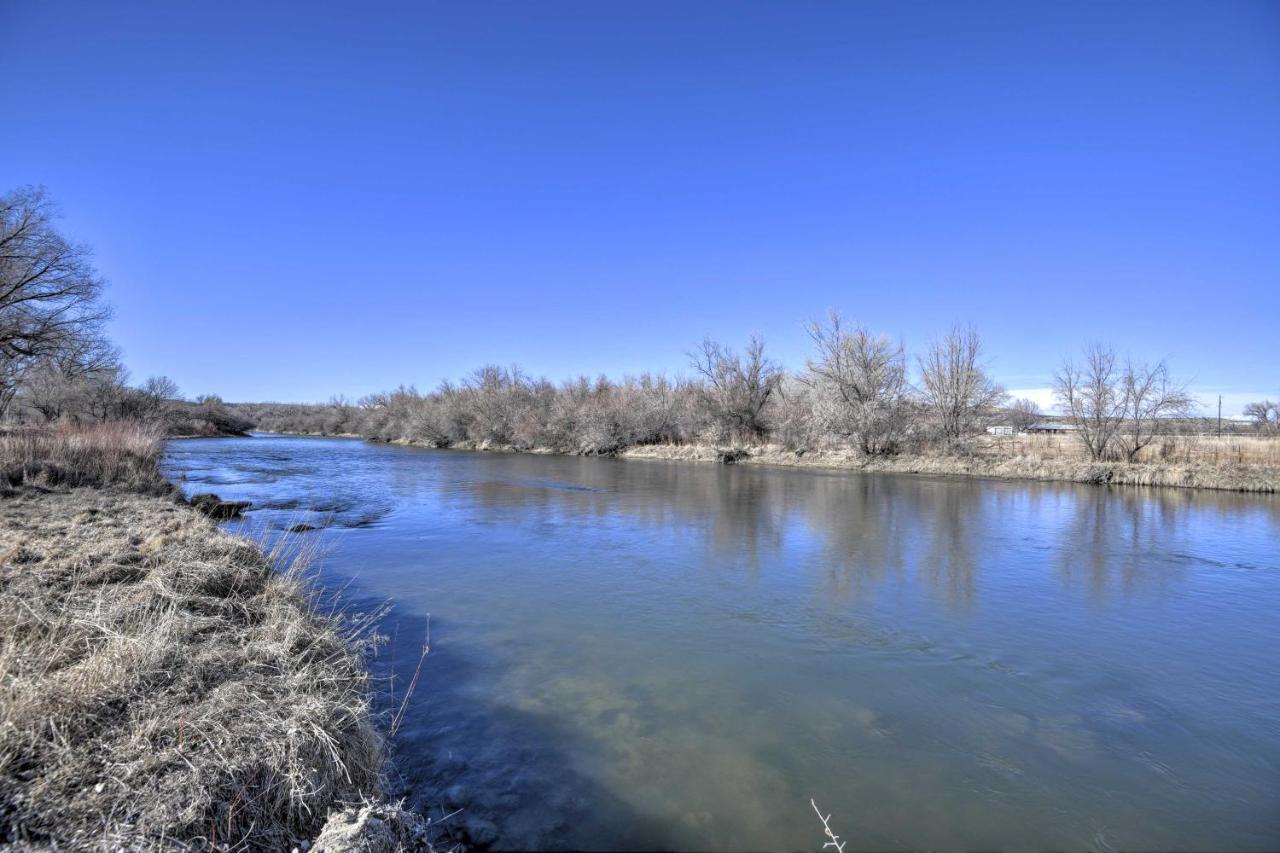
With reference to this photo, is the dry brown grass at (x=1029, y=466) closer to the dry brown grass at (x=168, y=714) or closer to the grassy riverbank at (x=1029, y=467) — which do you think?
the grassy riverbank at (x=1029, y=467)

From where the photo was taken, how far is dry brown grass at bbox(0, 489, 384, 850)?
2.70 meters

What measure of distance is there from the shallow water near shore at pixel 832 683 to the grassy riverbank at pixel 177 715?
83 centimetres

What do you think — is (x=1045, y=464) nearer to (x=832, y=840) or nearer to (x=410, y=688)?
(x=832, y=840)

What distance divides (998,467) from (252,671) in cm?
2955

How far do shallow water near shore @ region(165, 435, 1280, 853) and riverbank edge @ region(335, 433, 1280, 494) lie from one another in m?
11.1

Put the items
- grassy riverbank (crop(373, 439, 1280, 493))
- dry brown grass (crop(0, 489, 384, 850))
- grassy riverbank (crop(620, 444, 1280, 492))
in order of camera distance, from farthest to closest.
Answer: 1. grassy riverbank (crop(373, 439, 1280, 493))
2. grassy riverbank (crop(620, 444, 1280, 492))
3. dry brown grass (crop(0, 489, 384, 850))

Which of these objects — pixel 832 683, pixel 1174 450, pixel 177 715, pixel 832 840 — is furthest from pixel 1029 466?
pixel 177 715

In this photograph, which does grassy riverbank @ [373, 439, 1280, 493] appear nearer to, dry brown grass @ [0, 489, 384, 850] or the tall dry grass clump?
the tall dry grass clump

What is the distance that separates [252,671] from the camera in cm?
425

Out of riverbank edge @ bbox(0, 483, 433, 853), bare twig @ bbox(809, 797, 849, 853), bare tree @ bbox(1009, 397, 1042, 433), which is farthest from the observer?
bare tree @ bbox(1009, 397, 1042, 433)

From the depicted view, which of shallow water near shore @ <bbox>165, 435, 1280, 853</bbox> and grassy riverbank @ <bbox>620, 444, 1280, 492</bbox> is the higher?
grassy riverbank @ <bbox>620, 444, 1280, 492</bbox>

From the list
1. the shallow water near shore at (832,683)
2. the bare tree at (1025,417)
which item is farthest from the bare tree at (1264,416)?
the shallow water near shore at (832,683)

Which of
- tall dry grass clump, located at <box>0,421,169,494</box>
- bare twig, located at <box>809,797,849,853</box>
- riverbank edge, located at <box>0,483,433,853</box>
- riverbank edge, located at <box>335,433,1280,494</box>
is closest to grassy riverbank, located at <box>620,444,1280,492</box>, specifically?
riverbank edge, located at <box>335,433,1280,494</box>

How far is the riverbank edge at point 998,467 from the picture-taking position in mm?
22136
